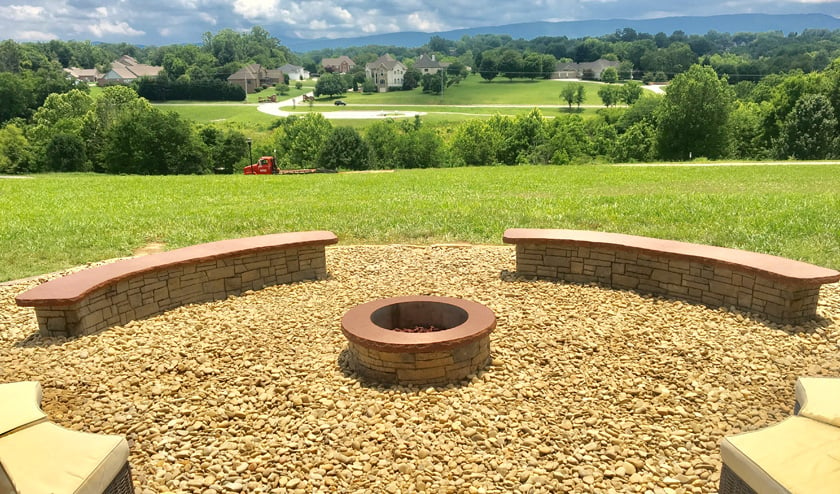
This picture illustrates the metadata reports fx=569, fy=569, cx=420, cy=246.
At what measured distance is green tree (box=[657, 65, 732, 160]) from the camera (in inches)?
1759

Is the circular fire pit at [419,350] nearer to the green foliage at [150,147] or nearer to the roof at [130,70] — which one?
the green foliage at [150,147]

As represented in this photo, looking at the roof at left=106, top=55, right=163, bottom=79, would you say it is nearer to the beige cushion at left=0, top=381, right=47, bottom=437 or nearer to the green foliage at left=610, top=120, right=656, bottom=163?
the green foliage at left=610, top=120, right=656, bottom=163

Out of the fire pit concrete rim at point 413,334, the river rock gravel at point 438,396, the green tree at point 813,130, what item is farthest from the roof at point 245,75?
the fire pit concrete rim at point 413,334

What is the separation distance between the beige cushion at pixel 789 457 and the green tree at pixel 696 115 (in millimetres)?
47412

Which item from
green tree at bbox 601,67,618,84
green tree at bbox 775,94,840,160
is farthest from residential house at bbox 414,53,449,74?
green tree at bbox 775,94,840,160

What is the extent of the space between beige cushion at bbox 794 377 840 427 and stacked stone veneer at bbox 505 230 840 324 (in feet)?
7.16

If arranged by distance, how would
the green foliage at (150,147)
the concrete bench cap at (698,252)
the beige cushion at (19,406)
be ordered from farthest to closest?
the green foliage at (150,147) → the concrete bench cap at (698,252) → the beige cushion at (19,406)

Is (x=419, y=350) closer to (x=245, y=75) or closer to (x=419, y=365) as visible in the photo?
(x=419, y=365)

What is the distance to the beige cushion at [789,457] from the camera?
250cm

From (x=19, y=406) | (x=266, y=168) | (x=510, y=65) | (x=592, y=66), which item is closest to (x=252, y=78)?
(x=510, y=65)

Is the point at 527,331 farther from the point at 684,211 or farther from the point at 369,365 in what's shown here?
the point at 684,211

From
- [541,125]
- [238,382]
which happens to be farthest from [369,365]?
[541,125]

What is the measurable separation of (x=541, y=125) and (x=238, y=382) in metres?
54.0

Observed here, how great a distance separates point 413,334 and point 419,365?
25 cm
